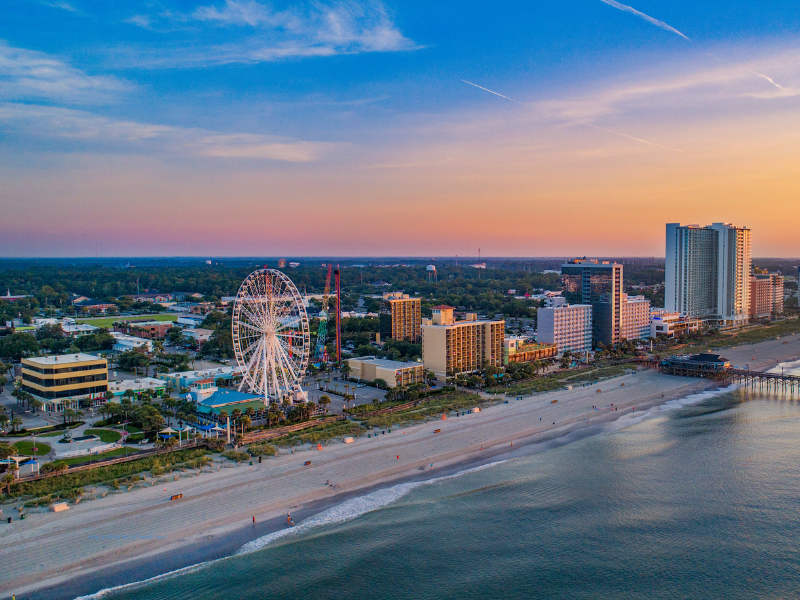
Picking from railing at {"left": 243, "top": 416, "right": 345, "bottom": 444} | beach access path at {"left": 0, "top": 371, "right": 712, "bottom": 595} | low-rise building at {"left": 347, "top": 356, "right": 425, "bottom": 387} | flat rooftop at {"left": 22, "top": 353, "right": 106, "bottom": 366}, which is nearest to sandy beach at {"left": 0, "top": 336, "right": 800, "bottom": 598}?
beach access path at {"left": 0, "top": 371, "right": 712, "bottom": 595}

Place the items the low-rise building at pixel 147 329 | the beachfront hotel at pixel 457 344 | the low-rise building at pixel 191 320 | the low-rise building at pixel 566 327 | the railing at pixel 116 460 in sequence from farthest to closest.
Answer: the low-rise building at pixel 191 320 → the low-rise building at pixel 147 329 → the low-rise building at pixel 566 327 → the beachfront hotel at pixel 457 344 → the railing at pixel 116 460

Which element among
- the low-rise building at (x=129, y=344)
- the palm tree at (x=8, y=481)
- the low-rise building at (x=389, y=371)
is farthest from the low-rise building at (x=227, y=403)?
the low-rise building at (x=129, y=344)

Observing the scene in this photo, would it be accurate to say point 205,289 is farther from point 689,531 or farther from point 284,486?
point 689,531

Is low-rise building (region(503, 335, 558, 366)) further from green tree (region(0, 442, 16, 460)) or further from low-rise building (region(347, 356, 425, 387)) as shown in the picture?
green tree (region(0, 442, 16, 460))

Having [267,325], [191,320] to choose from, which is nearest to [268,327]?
[267,325]

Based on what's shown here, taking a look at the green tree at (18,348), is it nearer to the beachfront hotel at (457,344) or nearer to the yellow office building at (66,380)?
the yellow office building at (66,380)

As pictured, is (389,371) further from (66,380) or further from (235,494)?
(66,380)
